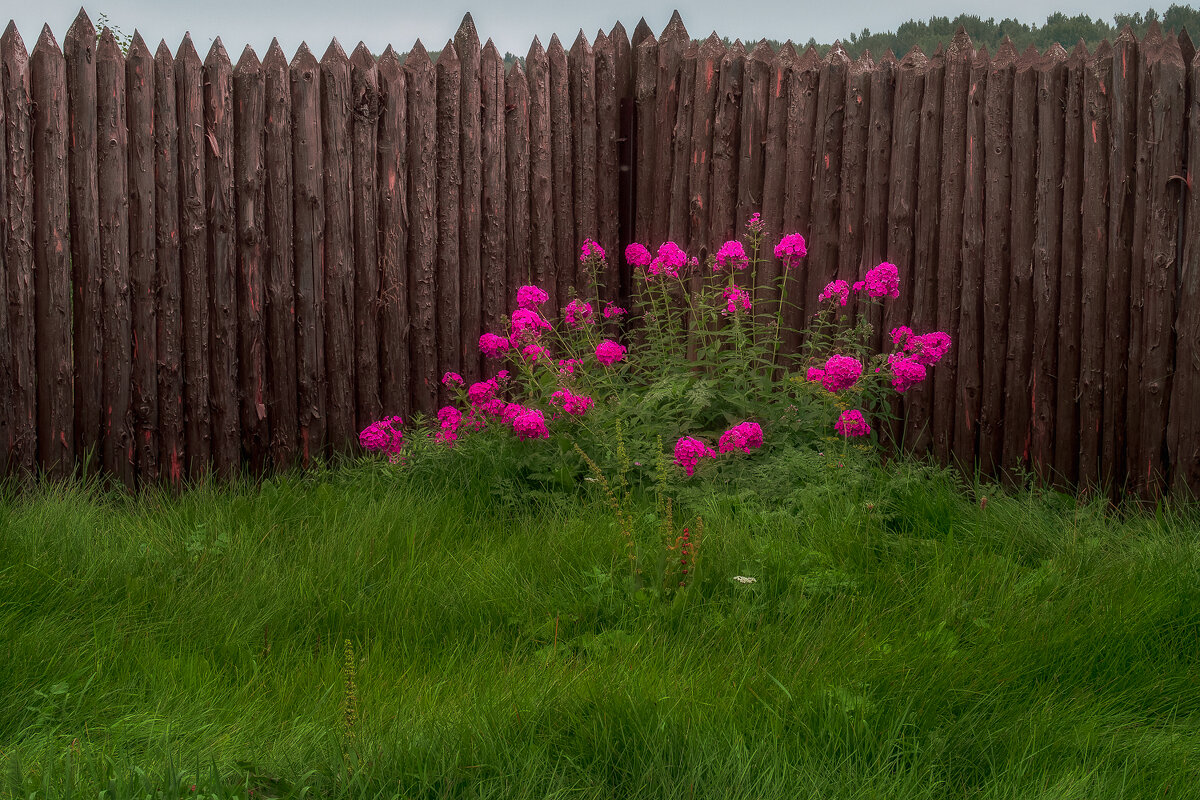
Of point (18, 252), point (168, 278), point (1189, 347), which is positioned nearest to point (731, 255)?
point (1189, 347)

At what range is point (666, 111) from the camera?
5.40 metres

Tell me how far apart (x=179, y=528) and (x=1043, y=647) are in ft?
9.55

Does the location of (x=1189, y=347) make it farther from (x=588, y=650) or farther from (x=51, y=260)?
(x=51, y=260)

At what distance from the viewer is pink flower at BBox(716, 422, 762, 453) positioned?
12.7 feet

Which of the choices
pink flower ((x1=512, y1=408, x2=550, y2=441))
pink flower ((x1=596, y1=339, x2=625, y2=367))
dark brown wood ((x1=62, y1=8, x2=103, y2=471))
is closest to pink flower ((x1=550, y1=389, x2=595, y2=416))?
pink flower ((x1=512, y1=408, x2=550, y2=441))

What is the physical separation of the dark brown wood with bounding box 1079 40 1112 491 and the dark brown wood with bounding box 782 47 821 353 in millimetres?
1199

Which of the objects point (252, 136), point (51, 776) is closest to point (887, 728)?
point (51, 776)

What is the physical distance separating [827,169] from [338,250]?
2.32m

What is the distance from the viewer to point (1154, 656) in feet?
9.09

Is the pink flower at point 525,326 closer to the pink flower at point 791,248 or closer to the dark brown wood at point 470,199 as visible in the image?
the dark brown wood at point 470,199

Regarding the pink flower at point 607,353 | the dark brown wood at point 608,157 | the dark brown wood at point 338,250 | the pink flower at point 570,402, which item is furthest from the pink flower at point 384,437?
the dark brown wood at point 608,157

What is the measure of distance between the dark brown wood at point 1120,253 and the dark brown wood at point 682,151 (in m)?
1.94

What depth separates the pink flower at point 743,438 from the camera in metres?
3.88

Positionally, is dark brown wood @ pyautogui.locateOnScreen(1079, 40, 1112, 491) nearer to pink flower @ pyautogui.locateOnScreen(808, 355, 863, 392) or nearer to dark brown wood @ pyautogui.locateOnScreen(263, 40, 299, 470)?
pink flower @ pyautogui.locateOnScreen(808, 355, 863, 392)
